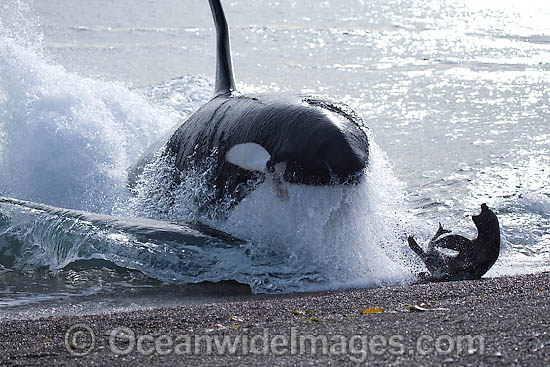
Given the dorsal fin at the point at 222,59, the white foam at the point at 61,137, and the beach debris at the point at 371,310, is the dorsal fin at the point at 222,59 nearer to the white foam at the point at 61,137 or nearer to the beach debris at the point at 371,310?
the white foam at the point at 61,137

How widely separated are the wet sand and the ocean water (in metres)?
1.00

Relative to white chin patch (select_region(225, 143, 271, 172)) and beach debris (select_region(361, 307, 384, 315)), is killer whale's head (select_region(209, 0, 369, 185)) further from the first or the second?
beach debris (select_region(361, 307, 384, 315))

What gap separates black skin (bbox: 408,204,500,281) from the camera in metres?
6.24

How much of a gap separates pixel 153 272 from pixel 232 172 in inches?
39.8

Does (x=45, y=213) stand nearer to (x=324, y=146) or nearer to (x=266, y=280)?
(x=266, y=280)

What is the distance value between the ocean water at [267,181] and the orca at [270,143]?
0.46 feet

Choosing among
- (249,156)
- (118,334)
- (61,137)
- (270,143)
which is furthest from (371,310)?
(61,137)

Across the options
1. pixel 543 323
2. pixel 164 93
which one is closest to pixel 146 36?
pixel 164 93

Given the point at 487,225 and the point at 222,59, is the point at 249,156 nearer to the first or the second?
the point at 487,225

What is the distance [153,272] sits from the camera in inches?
253

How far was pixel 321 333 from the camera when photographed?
410 centimetres

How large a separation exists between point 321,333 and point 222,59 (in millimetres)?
5221

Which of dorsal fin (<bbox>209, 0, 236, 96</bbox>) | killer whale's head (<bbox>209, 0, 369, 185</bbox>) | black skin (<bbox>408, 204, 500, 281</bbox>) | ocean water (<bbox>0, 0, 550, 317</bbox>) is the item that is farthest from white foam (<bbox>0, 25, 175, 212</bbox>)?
black skin (<bbox>408, 204, 500, 281</bbox>)

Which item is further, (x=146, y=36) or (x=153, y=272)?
(x=146, y=36)
